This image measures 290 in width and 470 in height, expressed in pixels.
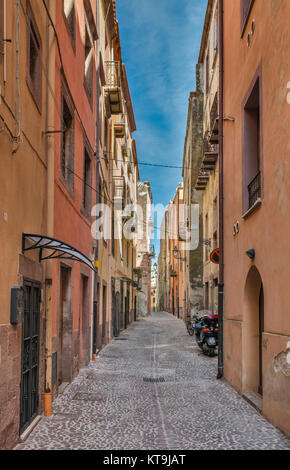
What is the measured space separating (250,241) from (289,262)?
240cm

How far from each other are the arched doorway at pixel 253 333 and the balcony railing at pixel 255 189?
1.35 metres

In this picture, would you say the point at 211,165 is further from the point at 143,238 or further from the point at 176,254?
the point at 143,238

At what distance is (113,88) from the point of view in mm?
17031

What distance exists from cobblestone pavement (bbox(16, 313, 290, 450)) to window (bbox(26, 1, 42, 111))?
433 centimetres

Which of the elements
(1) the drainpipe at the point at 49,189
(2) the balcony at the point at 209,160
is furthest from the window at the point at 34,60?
(2) the balcony at the point at 209,160

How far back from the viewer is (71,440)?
597cm

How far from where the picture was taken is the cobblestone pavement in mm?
5914

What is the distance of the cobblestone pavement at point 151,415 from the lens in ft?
19.4

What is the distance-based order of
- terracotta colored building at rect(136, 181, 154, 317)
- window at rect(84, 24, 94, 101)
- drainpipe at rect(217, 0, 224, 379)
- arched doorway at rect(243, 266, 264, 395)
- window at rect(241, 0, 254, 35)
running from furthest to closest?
1. terracotta colored building at rect(136, 181, 154, 317)
2. window at rect(84, 24, 94, 101)
3. drainpipe at rect(217, 0, 224, 379)
4. window at rect(241, 0, 254, 35)
5. arched doorway at rect(243, 266, 264, 395)

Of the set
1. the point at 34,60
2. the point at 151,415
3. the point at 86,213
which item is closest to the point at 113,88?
the point at 86,213

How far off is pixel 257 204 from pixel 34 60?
13.0 ft

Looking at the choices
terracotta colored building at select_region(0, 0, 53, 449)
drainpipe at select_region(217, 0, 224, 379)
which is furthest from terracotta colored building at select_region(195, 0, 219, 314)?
terracotta colored building at select_region(0, 0, 53, 449)

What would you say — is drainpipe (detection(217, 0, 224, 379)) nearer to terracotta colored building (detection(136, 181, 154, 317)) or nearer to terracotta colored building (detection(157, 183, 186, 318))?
terracotta colored building (detection(157, 183, 186, 318))
